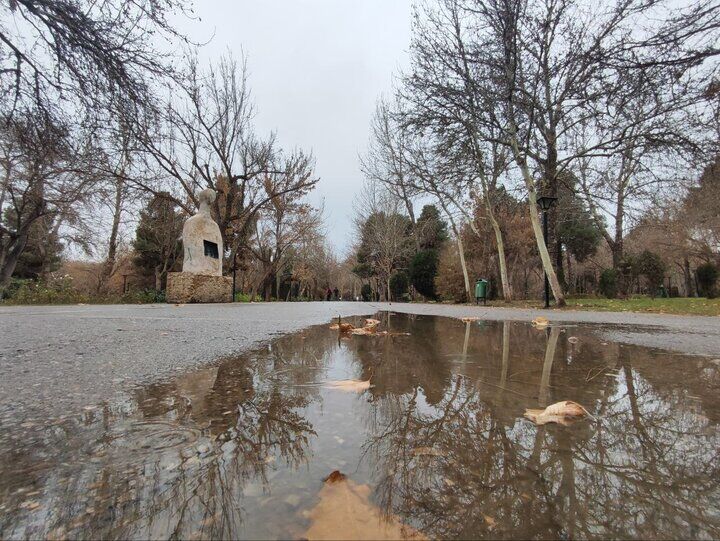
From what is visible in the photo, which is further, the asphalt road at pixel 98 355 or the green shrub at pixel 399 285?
the green shrub at pixel 399 285

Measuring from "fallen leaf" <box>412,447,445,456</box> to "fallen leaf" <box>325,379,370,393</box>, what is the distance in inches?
24.7

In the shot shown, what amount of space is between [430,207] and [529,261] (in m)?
10.6

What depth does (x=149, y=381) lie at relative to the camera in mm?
1753

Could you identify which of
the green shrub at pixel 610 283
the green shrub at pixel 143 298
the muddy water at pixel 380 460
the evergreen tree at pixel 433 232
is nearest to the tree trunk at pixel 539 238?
the green shrub at pixel 610 283

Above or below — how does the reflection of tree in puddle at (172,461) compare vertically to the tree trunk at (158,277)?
below

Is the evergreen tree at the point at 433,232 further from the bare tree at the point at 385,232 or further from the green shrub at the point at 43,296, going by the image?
the green shrub at the point at 43,296

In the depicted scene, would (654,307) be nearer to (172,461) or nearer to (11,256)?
(172,461)

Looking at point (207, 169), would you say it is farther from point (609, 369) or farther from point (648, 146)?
point (609, 369)

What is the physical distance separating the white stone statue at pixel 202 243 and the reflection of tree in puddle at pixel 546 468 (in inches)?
529

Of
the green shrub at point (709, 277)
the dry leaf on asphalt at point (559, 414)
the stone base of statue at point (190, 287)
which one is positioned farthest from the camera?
the green shrub at point (709, 277)

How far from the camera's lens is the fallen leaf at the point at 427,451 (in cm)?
97

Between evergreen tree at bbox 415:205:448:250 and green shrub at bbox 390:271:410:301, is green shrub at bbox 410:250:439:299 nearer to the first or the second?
evergreen tree at bbox 415:205:448:250

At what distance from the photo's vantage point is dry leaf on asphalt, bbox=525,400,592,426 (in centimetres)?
122

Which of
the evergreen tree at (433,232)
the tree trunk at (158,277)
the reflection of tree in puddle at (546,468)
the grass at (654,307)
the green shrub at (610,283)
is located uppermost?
the evergreen tree at (433,232)
